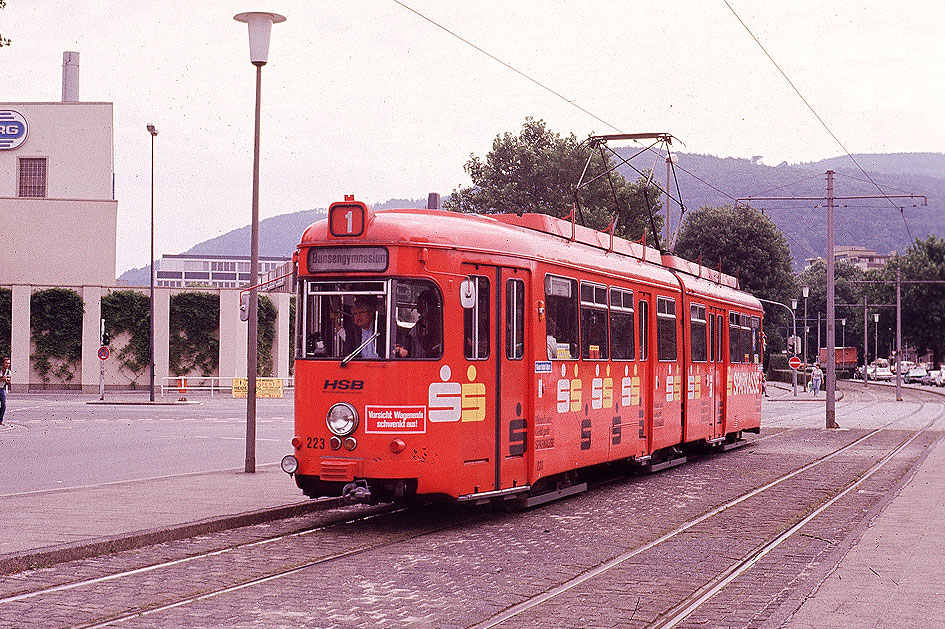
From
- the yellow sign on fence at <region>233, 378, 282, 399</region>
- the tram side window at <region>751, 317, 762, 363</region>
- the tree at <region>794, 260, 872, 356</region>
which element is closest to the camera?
the tram side window at <region>751, 317, 762, 363</region>

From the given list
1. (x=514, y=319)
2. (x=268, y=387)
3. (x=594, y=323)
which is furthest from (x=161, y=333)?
(x=514, y=319)

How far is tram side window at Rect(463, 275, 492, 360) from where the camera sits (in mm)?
12812

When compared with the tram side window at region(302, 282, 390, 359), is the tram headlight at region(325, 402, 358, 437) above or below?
below

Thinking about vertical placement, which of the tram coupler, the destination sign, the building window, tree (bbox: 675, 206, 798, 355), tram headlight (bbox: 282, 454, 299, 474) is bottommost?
the tram coupler

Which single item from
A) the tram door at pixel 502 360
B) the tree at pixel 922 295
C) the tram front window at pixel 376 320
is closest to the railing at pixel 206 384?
the tram door at pixel 502 360

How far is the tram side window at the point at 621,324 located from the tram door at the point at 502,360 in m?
3.27

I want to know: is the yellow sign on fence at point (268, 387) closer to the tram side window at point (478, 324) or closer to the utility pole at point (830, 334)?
the utility pole at point (830, 334)

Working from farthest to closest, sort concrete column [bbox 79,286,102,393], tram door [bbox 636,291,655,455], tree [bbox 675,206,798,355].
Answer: tree [bbox 675,206,798,355], concrete column [bbox 79,286,102,393], tram door [bbox 636,291,655,455]

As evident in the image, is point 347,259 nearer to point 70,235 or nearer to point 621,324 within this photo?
point 621,324

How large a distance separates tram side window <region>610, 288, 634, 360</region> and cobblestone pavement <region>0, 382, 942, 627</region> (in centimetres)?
201

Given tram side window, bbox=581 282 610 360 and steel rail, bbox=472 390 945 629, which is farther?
tram side window, bbox=581 282 610 360

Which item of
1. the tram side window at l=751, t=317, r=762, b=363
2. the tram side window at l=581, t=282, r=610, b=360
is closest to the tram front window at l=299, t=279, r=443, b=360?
the tram side window at l=581, t=282, r=610, b=360

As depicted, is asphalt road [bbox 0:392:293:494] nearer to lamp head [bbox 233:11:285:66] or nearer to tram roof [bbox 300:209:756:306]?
lamp head [bbox 233:11:285:66]

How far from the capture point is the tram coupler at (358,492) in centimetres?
1220
